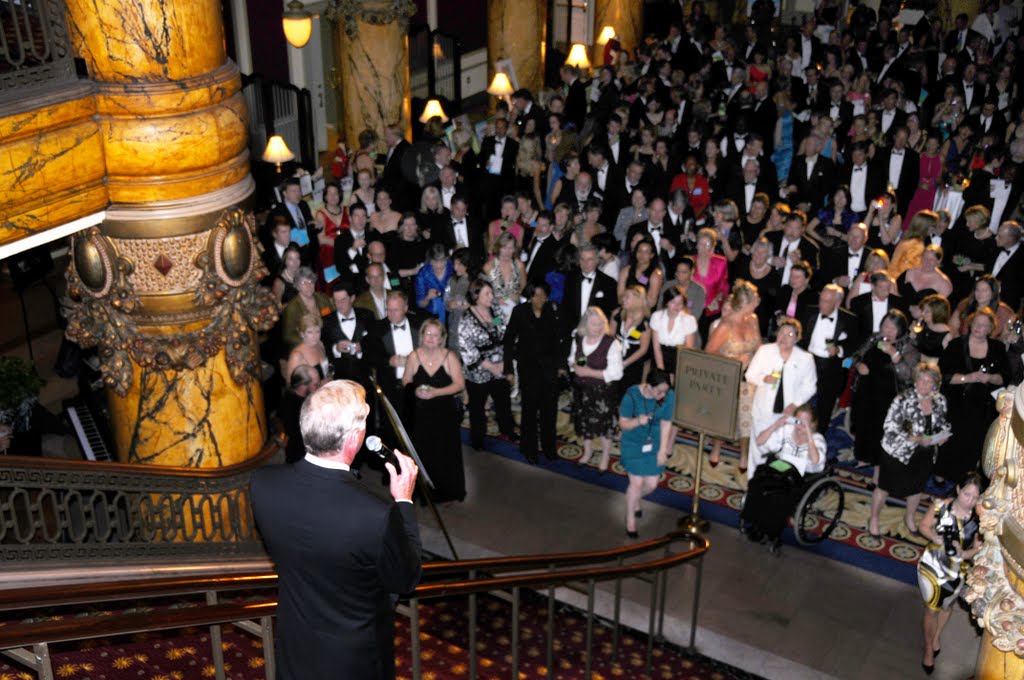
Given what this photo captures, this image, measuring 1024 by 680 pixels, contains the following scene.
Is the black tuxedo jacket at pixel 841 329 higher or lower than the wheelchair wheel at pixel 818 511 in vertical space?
higher

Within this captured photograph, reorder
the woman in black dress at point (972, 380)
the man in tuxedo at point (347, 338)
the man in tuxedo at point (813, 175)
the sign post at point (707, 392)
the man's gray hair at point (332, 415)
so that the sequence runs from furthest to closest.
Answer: the man in tuxedo at point (813, 175), the man in tuxedo at point (347, 338), the woman in black dress at point (972, 380), the sign post at point (707, 392), the man's gray hair at point (332, 415)

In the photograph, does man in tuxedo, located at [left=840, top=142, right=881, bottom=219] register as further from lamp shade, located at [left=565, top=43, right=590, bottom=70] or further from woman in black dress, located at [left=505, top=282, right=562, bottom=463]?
lamp shade, located at [left=565, top=43, right=590, bottom=70]

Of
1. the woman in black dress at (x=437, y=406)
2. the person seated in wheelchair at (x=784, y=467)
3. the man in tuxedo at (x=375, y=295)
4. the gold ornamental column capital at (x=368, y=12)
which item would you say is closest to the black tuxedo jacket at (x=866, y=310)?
the person seated in wheelchair at (x=784, y=467)

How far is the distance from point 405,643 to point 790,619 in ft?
9.80

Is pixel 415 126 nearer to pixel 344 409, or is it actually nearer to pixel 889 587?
pixel 889 587

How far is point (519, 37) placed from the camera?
18.1 metres

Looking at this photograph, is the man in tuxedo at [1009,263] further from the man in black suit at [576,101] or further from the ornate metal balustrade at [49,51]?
the ornate metal balustrade at [49,51]

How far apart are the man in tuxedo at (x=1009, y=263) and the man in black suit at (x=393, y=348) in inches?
219

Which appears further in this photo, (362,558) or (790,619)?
(790,619)

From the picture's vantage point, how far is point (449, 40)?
21.5 meters

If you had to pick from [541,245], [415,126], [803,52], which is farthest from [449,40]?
[541,245]

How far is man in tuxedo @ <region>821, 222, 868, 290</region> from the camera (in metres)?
10.3

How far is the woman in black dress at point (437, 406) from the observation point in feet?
28.1

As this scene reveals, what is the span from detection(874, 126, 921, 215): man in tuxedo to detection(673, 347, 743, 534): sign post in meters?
6.19
